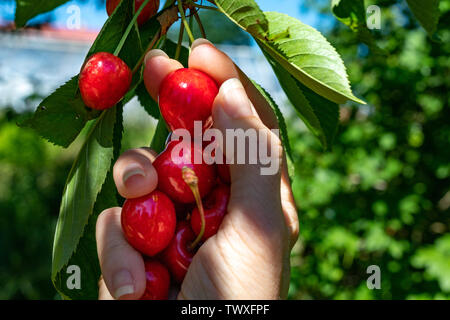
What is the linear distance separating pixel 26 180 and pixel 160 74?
4.03 m

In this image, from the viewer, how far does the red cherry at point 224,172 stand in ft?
2.51

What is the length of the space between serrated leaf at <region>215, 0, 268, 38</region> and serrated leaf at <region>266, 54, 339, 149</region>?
0.24 meters

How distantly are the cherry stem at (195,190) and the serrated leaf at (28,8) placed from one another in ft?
1.35

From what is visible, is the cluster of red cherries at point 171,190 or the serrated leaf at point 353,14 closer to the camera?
the cluster of red cherries at point 171,190

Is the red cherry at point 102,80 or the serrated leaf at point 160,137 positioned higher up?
the red cherry at point 102,80

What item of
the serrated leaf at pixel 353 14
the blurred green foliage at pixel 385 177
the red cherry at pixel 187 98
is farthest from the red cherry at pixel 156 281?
the blurred green foliage at pixel 385 177

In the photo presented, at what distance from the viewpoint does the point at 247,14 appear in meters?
0.69

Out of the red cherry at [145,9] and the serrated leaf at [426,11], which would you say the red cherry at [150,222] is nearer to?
the red cherry at [145,9]

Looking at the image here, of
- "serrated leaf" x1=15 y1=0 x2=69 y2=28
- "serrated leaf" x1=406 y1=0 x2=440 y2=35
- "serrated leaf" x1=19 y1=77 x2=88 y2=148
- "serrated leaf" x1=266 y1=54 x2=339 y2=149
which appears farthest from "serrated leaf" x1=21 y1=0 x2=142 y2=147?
"serrated leaf" x1=406 y1=0 x2=440 y2=35

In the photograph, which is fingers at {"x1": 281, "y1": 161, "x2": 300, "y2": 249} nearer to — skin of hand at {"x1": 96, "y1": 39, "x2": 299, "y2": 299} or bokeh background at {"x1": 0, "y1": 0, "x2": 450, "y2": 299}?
skin of hand at {"x1": 96, "y1": 39, "x2": 299, "y2": 299}

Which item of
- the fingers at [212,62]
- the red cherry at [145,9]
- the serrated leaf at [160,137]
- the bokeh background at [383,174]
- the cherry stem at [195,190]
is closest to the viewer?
the cherry stem at [195,190]

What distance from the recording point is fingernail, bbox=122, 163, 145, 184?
26.3 inches

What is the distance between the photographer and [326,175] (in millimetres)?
2129
